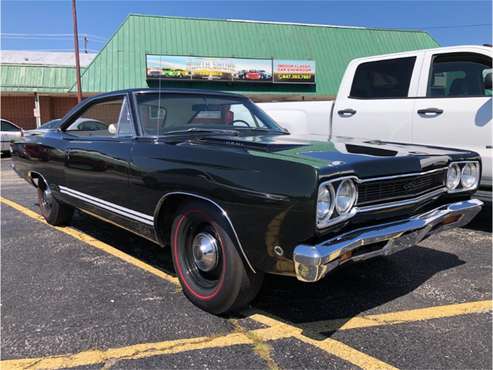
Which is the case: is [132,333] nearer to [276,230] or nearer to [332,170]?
[276,230]

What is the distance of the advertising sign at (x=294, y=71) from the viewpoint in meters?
23.7

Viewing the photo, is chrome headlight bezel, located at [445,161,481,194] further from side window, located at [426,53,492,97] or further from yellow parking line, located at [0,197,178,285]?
yellow parking line, located at [0,197,178,285]

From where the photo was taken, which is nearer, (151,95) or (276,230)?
(276,230)

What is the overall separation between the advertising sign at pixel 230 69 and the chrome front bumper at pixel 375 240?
19708 mm

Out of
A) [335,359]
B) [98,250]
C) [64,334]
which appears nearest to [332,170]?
[335,359]

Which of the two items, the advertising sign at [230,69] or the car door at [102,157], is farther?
the advertising sign at [230,69]

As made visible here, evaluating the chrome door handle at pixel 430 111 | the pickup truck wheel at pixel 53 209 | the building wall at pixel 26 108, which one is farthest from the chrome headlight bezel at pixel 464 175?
the building wall at pixel 26 108

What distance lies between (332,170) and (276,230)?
1.47ft

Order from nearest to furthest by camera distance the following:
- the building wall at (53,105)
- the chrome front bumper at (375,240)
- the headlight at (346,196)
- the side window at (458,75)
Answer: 1. the chrome front bumper at (375,240)
2. the headlight at (346,196)
3. the side window at (458,75)
4. the building wall at (53,105)

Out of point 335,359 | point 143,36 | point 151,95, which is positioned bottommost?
point 335,359

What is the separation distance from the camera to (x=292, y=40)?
24.5 meters

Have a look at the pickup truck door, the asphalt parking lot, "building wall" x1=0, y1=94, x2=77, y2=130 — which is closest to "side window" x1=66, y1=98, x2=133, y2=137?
the asphalt parking lot

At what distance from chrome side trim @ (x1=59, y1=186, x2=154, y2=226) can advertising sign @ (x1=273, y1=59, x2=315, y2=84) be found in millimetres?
19958

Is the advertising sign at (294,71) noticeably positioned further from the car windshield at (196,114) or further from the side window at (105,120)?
the car windshield at (196,114)
